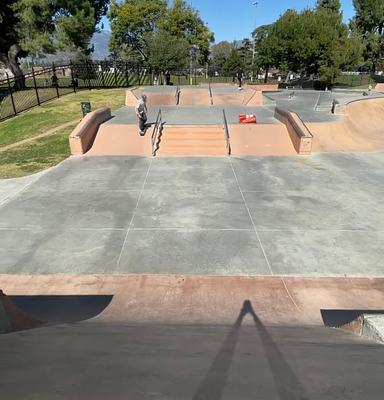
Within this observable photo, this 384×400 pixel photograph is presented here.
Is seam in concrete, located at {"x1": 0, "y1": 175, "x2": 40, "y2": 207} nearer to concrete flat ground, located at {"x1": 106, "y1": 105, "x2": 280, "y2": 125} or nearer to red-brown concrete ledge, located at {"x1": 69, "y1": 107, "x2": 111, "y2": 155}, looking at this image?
red-brown concrete ledge, located at {"x1": 69, "y1": 107, "x2": 111, "y2": 155}

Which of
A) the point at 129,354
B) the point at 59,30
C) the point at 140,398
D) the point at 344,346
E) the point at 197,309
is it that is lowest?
the point at 197,309

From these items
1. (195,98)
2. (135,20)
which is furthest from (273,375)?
(135,20)

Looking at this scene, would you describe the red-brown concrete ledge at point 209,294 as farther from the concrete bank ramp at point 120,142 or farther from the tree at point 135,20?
the tree at point 135,20

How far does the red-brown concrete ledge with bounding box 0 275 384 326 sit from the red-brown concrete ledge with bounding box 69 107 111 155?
8360mm

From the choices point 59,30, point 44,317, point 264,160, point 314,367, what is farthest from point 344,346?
point 59,30

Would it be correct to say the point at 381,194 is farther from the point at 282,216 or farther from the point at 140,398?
the point at 140,398

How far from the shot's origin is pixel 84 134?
45.5 ft

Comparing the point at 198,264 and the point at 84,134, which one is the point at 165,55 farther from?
the point at 198,264

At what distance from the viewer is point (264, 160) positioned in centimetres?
1322

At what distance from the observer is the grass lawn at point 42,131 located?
13.0 metres

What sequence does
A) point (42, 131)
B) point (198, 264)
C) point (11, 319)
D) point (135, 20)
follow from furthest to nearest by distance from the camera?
point (135, 20) → point (42, 131) → point (198, 264) → point (11, 319)

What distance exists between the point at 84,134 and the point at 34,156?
87.8 inches

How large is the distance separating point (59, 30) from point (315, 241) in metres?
31.3

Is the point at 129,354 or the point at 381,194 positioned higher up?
the point at 129,354
